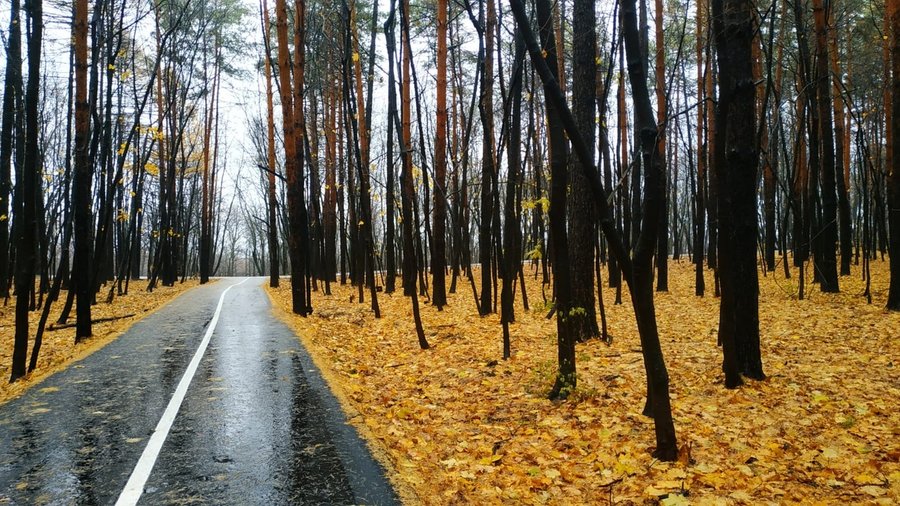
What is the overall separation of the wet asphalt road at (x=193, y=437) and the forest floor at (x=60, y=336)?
1.44 ft

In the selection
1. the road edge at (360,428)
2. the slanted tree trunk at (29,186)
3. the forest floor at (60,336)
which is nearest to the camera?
the road edge at (360,428)

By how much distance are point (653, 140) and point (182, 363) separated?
780 centimetres

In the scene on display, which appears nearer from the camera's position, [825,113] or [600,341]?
[600,341]

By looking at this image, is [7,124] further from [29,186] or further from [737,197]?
[737,197]

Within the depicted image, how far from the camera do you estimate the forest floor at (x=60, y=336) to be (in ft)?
26.8

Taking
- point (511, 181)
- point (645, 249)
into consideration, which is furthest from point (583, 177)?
point (645, 249)

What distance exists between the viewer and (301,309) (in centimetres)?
1521

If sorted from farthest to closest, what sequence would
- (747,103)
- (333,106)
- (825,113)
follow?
(333,106) → (825,113) → (747,103)

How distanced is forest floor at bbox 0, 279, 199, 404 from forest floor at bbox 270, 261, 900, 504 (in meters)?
4.10

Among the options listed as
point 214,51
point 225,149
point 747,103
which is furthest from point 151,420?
point 225,149

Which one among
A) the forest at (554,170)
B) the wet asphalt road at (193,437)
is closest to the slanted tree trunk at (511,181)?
the forest at (554,170)

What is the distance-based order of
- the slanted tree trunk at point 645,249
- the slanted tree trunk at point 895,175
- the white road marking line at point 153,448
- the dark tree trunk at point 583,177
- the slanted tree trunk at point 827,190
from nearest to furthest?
the white road marking line at point 153,448 < the slanted tree trunk at point 645,249 < the dark tree trunk at point 583,177 < the slanted tree trunk at point 895,175 < the slanted tree trunk at point 827,190

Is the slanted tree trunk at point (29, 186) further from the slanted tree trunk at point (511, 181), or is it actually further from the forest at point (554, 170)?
the slanted tree trunk at point (511, 181)

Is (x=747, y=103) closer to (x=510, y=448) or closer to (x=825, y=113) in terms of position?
(x=510, y=448)
